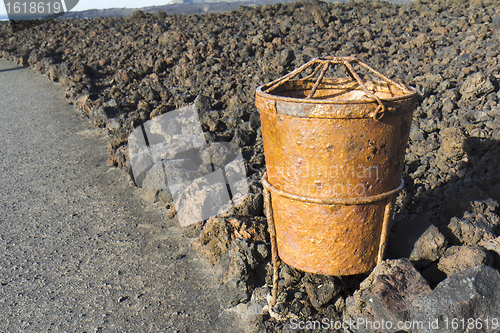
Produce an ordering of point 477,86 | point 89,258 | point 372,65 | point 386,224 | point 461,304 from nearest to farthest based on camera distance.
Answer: point 461,304
point 386,224
point 89,258
point 477,86
point 372,65

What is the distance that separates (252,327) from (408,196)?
73.1 inches

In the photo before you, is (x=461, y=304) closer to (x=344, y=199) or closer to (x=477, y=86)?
(x=344, y=199)

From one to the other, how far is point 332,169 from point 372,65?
225 inches

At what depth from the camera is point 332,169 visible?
7.77 ft

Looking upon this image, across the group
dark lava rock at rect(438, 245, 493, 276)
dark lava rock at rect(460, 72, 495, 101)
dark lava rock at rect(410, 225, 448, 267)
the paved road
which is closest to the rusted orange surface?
dark lava rock at rect(410, 225, 448, 267)

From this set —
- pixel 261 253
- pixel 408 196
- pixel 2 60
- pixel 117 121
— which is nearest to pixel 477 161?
pixel 408 196

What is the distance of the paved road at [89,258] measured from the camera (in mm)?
3088

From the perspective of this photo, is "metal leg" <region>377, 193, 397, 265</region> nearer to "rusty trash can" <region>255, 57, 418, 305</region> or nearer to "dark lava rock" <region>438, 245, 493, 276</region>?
"rusty trash can" <region>255, 57, 418, 305</region>

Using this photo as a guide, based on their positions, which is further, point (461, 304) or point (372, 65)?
point (372, 65)

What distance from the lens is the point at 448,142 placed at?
4262mm

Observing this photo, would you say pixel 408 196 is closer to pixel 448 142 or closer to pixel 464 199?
pixel 464 199

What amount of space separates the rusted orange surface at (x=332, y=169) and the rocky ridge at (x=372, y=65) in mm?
312

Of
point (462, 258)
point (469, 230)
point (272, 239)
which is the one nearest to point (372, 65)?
point (469, 230)

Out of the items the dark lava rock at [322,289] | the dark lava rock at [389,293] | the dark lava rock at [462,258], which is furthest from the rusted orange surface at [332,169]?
the dark lava rock at [462,258]
